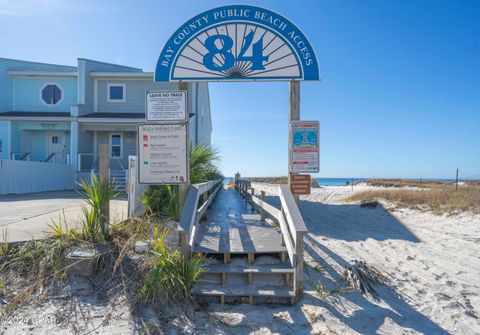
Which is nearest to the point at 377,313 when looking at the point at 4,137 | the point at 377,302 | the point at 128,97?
the point at 377,302

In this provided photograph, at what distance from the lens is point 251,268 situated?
4.38 metres

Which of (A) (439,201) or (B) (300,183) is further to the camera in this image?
(A) (439,201)

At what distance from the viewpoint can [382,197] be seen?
14.3 meters

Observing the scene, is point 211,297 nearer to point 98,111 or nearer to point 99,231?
point 99,231

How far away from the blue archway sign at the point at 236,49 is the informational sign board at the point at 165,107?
2.69ft

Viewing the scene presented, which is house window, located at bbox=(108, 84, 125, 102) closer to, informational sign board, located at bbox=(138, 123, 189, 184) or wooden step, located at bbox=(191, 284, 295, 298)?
informational sign board, located at bbox=(138, 123, 189, 184)

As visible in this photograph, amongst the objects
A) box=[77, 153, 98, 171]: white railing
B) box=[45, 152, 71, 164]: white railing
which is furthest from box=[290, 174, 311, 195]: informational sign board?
box=[45, 152, 71, 164]: white railing

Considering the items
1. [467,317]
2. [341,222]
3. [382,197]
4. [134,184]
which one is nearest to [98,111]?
[134,184]

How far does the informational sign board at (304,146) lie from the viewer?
541 cm

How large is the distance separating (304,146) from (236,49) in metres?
2.33

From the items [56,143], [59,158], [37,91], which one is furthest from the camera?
[37,91]

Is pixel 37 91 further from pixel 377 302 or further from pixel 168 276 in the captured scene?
pixel 377 302

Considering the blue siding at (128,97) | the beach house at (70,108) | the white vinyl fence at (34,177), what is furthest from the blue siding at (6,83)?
the white vinyl fence at (34,177)

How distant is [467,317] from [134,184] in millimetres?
5743
